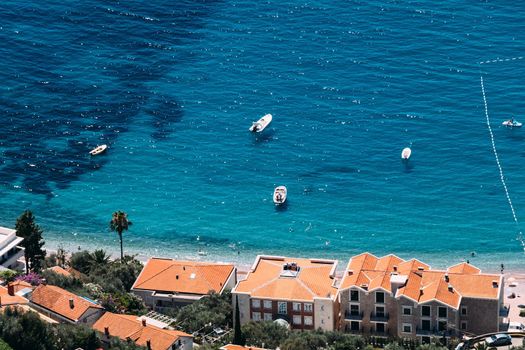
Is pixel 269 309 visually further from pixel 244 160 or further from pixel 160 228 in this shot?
pixel 244 160

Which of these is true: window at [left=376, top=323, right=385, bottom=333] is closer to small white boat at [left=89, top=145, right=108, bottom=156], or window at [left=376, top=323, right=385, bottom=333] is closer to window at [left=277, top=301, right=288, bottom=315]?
window at [left=277, top=301, right=288, bottom=315]

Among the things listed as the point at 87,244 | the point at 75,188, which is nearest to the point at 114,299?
the point at 87,244

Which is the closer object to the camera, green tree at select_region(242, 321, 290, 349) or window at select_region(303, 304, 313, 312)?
green tree at select_region(242, 321, 290, 349)

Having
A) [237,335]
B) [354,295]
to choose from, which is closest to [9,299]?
[237,335]

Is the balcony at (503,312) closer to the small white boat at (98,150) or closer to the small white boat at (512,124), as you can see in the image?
the small white boat at (512,124)

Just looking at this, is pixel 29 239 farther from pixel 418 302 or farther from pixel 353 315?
pixel 418 302

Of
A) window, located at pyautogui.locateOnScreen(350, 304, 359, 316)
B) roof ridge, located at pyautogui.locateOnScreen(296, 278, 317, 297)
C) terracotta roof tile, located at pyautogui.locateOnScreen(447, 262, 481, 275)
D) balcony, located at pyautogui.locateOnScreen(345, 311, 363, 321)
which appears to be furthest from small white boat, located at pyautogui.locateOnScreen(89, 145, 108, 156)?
terracotta roof tile, located at pyautogui.locateOnScreen(447, 262, 481, 275)
